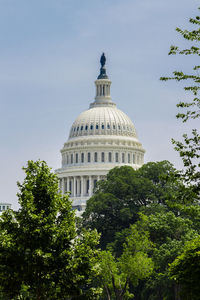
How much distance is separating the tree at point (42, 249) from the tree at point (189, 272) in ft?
20.1

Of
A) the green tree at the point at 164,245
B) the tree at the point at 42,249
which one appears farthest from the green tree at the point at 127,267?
the tree at the point at 42,249

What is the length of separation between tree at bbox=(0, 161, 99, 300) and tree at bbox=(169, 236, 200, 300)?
6.12 meters

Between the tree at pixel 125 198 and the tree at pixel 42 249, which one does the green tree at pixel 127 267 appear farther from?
the tree at pixel 125 198

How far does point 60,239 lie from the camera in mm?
49781

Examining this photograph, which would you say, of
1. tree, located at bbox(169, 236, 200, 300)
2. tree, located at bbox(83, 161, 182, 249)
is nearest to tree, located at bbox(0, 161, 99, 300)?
tree, located at bbox(169, 236, 200, 300)

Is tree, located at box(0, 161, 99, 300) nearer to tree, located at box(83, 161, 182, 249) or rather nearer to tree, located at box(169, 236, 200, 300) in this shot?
tree, located at box(169, 236, 200, 300)

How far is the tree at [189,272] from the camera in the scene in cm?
4375

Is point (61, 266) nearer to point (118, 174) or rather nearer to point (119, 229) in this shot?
point (119, 229)

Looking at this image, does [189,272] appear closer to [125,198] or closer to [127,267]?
[127,267]

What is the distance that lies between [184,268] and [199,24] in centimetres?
1455

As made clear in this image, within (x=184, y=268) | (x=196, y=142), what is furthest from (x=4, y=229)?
(x=196, y=142)

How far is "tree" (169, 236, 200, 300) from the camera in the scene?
4375 cm

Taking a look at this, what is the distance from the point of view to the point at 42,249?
162 ft

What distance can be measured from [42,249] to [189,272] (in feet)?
30.4
